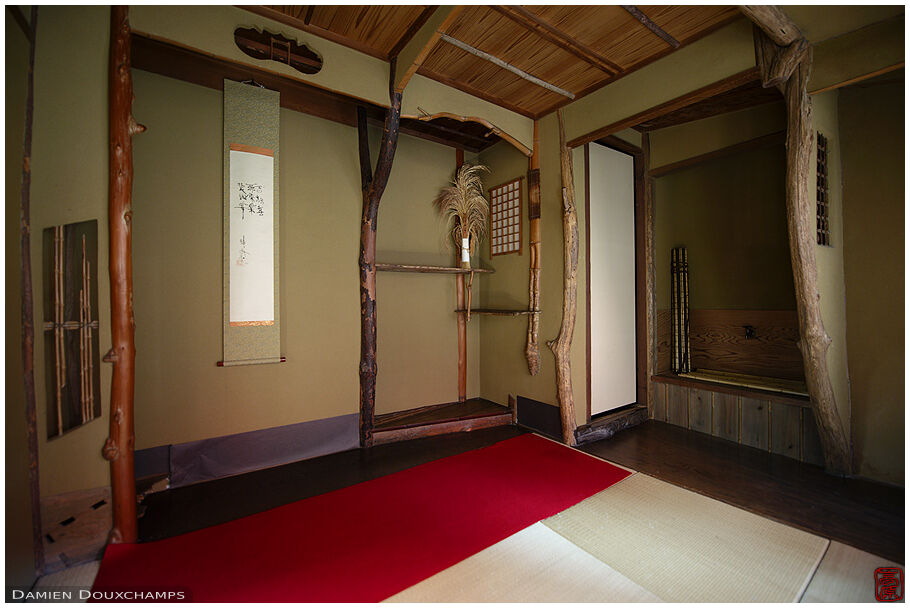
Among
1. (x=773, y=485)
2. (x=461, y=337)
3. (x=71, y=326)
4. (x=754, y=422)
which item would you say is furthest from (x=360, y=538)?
(x=754, y=422)

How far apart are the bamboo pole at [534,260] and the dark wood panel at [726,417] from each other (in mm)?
1541

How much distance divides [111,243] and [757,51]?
3657mm

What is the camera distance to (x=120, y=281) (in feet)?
6.33

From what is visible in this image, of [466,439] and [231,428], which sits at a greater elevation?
[231,428]

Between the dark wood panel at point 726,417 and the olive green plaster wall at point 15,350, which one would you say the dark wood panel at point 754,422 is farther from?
the olive green plaster wall at point 15,350

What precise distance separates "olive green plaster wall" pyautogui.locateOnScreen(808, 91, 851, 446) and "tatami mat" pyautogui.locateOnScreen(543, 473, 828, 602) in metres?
1.17

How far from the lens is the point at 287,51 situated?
2.38 meters

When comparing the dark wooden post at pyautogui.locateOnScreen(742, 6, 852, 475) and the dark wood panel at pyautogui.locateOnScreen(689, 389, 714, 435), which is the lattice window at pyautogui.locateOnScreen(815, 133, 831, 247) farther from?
the dark wood panel at pyautogui.locateOnScreen(689, 389, 714, 435)

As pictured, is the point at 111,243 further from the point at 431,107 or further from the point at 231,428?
the point at 431,107

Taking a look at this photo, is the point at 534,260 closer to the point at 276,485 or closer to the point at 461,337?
the point at 461,337

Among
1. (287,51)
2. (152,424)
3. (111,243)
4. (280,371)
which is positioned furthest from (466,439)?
(287,51)

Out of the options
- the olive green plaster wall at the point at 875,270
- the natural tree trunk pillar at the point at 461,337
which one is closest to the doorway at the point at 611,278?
the natural tree trunk pillar at the point at 461,337

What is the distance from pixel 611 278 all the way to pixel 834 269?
151 cm

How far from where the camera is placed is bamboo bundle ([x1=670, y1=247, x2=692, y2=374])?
3.87m
